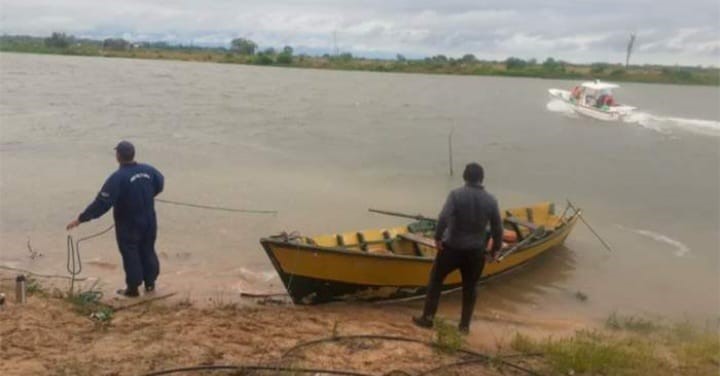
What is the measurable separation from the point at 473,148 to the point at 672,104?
3181 cm

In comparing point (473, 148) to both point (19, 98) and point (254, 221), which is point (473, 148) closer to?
point (254, 221)

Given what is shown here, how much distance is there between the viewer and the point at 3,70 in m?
51.0

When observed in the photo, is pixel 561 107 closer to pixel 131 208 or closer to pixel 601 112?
pixel 601 112

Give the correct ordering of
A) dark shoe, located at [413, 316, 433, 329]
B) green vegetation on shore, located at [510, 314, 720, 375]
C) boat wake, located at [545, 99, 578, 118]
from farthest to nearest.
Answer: boat wake, located at [545, 99, 578, 118], dark shoe, located at [413, 316, 433, 329], green vegetation on shore, located at [510, 314, 720, 375]

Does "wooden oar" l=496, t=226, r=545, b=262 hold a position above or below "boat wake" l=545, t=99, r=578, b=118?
below

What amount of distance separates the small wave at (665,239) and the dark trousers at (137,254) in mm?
10685

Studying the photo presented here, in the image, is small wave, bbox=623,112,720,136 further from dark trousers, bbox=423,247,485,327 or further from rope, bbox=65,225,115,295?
rope, bbox=65,225,115,295

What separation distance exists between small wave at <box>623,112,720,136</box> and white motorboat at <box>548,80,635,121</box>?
1609mm

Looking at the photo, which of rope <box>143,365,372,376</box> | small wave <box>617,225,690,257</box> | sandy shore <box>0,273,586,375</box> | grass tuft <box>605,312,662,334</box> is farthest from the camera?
small wave <box>617,225,690,257</box>

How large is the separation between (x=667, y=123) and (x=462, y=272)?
1431 inches

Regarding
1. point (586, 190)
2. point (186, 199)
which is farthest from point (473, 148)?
point (186, 199)

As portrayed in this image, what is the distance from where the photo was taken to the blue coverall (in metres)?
7.31

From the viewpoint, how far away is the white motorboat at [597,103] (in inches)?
1438

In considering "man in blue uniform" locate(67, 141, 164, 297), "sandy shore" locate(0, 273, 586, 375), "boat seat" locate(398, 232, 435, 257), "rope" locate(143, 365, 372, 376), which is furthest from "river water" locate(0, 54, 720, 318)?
"rope" locate(143, 365, 372, 376)
